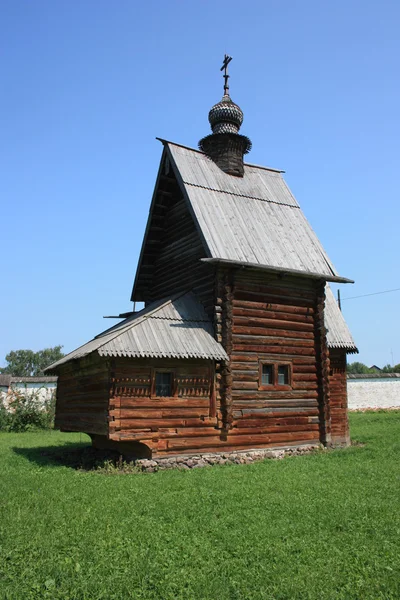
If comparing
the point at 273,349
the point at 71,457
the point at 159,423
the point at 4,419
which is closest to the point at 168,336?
the point at 159,423

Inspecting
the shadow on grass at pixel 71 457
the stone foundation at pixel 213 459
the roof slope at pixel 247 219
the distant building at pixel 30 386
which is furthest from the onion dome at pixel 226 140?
the distant building at pixel 30 386

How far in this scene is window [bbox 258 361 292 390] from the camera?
16.0 m

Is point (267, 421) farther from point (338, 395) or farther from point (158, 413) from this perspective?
point (338, 395)

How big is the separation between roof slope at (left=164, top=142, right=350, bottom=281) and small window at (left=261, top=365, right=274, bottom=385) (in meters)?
3.15

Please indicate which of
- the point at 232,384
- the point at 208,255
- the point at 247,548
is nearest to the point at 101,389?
the point at 232,384

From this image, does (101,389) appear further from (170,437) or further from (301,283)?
(301,283)

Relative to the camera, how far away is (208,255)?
50.8ft

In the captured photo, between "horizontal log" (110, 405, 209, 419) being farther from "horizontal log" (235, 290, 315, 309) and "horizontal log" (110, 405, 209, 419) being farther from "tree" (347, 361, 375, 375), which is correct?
"tree" (347, 361, 375, 375)

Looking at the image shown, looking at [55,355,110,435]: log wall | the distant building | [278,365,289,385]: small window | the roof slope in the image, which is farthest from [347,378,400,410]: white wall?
[55,355,110,435]: log wall

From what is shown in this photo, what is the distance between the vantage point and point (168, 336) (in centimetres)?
1436

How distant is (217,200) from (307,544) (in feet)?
42.2

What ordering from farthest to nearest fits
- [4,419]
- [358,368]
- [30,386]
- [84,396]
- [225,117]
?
[358,368] → [30,386] → [4,419] → [225,117] → [84,396]

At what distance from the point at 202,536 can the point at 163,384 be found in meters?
6.96

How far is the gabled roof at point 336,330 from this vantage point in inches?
755
